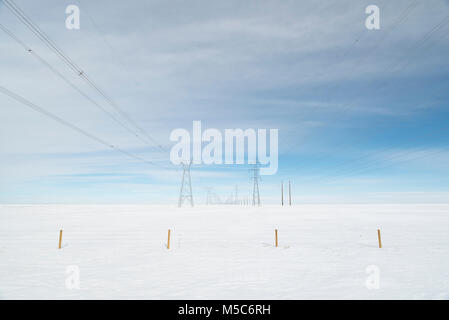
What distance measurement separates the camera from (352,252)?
16.9m

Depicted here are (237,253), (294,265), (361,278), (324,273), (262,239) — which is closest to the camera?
(361,278)

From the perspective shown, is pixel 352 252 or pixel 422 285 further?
pixel 352 252

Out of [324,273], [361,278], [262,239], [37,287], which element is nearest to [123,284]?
[37,287]

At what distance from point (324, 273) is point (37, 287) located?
11937mm

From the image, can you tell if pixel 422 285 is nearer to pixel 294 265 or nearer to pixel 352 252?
pixel 294 265

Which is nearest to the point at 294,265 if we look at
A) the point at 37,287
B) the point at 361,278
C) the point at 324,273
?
the point at 324,273

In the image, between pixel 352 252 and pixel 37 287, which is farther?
pixel 352 252
